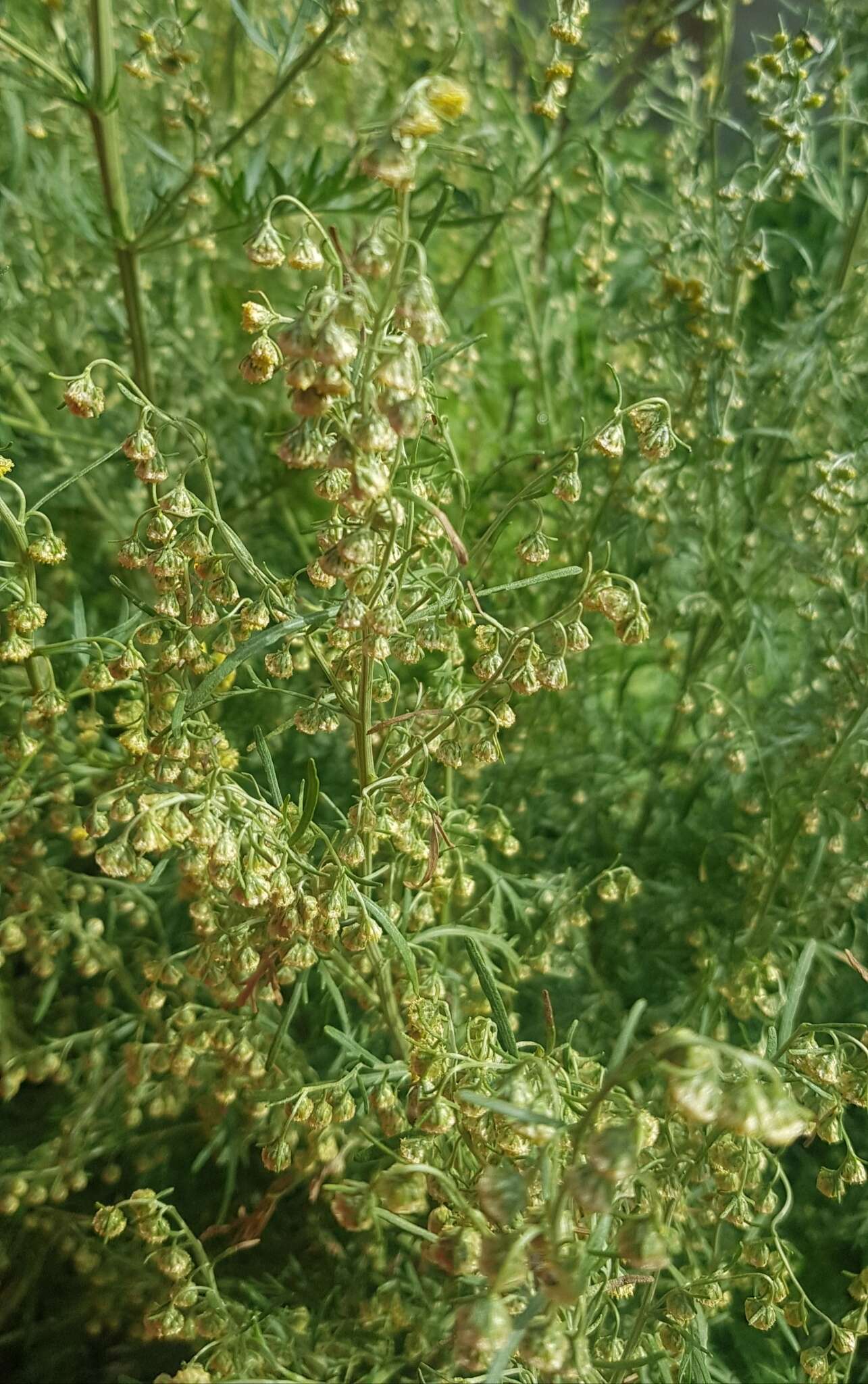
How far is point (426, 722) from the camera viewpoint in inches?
29.2

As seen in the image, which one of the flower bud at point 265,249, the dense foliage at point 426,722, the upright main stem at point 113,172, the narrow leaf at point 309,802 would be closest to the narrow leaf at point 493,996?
the dense foliage at point 426,722

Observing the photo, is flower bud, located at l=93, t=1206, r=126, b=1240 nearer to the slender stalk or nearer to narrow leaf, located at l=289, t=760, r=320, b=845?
narrow leaf, located at l=289, t=760, r=320, b=845

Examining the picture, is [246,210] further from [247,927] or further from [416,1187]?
[416,1187]

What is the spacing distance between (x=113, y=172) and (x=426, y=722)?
1.68 ft

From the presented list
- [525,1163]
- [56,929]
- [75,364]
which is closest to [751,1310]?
[525,1163]

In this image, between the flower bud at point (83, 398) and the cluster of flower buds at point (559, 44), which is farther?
the cluster of flower buds at point (559, 44)

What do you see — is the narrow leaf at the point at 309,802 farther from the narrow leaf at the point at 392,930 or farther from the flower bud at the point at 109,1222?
the flower bud at the point at 109,1222

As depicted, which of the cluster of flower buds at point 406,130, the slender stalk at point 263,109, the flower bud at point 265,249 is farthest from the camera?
the slender stalk at point 263,109

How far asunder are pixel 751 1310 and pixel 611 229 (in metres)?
0.95

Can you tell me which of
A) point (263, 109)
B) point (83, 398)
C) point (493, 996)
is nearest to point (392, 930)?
point (493, 996)

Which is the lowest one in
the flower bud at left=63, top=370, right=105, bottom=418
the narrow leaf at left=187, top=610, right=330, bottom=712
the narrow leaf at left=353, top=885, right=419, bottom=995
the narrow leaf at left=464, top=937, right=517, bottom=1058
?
the narrow leaf at left=464, top=937, right=517, bottom=1058

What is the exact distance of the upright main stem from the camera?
0.86 meters

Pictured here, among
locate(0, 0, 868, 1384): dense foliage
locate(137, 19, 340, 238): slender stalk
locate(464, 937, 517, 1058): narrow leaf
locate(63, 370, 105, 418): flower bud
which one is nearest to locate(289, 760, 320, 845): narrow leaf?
locate(0, 0, 868, 1384): dense foliage

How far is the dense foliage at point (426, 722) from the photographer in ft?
1.87
